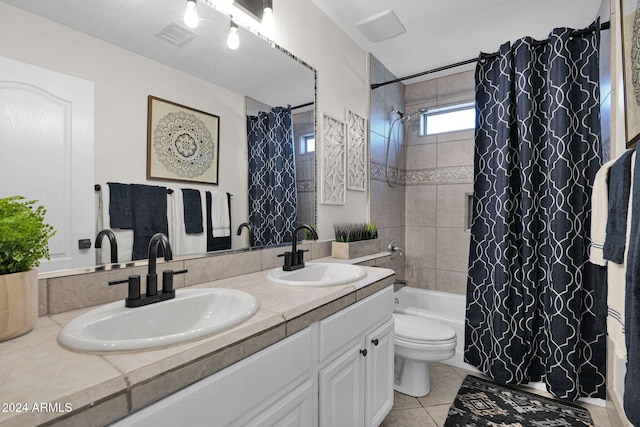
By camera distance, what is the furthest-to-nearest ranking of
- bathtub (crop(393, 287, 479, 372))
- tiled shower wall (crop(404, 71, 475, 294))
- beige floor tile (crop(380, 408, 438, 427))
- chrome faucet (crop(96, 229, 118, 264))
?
tiled shower wall (crop(404, 71, 475, 294)) → bathtub (crop(393, 287, 479, 372)) → beige floor tile (crop(380, 408, 438, 427)) → chrome faucet (crop(96, 229, 118, 264))

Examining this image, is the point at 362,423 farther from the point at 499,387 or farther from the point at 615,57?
the point at 615,57

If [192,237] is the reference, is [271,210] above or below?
above

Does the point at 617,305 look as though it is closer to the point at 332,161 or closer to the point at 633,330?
the point at 633,330

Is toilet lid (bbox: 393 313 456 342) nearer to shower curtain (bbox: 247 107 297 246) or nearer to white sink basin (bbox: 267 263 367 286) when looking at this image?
white sink basin (bbox: 267 263 367 286)

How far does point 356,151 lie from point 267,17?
1.10 metres

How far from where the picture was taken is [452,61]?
2.79m

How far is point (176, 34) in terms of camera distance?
1258 millimetres

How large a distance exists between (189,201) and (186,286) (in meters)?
0.34

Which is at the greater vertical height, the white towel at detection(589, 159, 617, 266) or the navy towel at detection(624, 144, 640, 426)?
the white towel at detection(589, 159, 617, 266)

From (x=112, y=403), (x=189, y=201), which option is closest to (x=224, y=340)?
(x=112, y=403)

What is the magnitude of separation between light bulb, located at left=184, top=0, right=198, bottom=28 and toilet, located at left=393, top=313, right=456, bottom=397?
1.98 m

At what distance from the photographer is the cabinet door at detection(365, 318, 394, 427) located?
55.4 inches

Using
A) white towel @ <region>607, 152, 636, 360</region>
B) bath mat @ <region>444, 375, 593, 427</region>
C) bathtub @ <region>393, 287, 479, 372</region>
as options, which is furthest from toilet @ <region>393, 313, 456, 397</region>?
white towel @ <region>607, 152, 636, 360</region>

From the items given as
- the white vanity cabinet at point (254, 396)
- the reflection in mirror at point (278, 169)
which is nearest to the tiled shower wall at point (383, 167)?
the reflection in mirror at point (278, 169)
